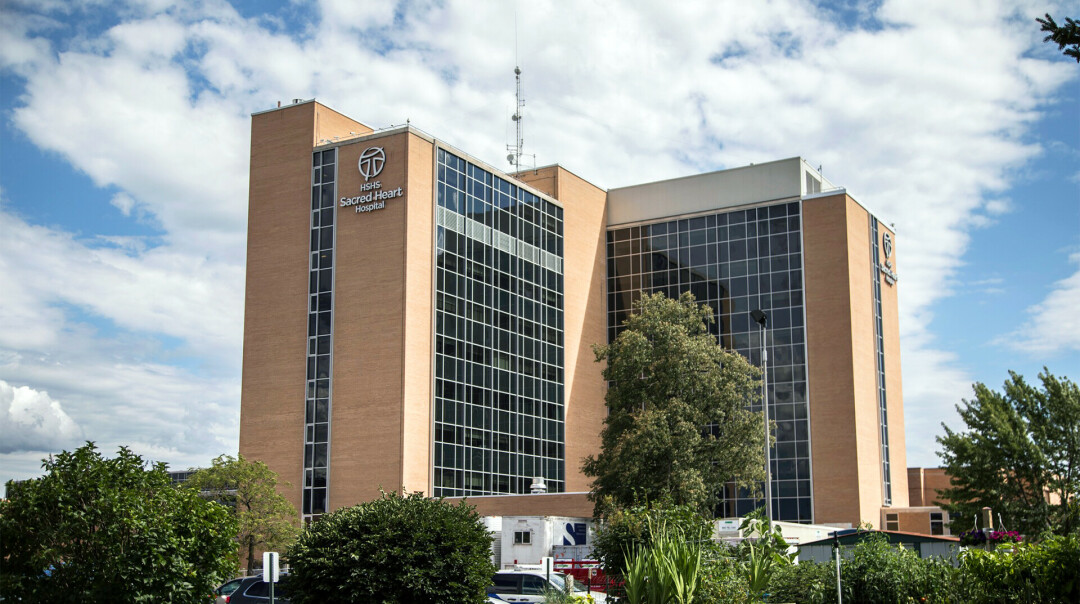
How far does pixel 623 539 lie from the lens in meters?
25.6

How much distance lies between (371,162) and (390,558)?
43.0m

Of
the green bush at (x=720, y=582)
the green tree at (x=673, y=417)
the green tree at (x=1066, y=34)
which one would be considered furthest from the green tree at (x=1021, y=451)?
the green tree at (x=1066, y=34)

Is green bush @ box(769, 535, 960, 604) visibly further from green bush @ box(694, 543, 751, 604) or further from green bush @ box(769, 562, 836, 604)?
green bush @ box(694, 543, 751, 604)

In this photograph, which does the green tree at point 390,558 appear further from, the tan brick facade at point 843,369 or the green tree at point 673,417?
the tan brick facade at point 843,369

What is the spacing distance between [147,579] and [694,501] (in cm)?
3010

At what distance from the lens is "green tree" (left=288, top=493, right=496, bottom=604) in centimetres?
2019

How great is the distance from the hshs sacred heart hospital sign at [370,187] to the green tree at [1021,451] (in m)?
31.8

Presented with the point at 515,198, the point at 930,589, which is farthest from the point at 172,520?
the point at 515,198

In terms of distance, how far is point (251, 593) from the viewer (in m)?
29.9

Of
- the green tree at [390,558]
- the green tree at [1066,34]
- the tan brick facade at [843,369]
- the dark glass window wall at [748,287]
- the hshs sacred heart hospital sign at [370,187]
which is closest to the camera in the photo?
the green tree at [1066,34]

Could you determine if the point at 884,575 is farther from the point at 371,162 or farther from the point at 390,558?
the point at 371,162

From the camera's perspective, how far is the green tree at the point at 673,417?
153ft

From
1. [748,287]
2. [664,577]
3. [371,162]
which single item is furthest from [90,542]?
[748,287]

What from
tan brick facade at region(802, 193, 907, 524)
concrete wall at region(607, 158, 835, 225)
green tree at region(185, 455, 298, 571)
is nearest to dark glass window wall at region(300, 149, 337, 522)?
green tree at region(185, 455, 298, 571)
